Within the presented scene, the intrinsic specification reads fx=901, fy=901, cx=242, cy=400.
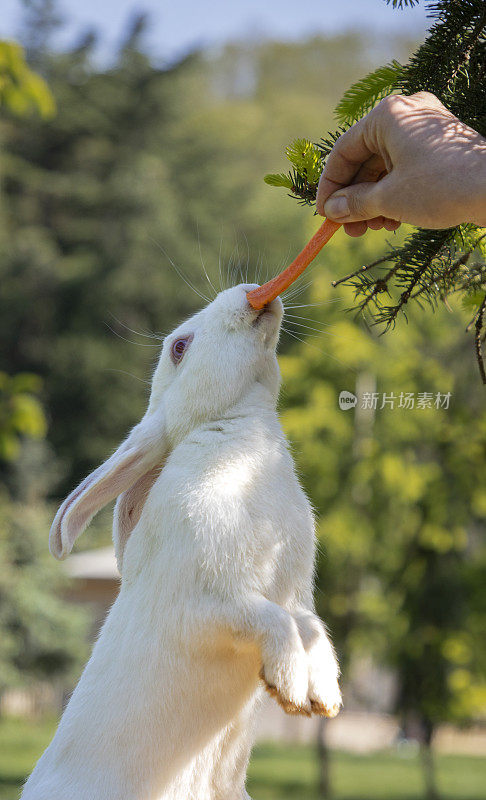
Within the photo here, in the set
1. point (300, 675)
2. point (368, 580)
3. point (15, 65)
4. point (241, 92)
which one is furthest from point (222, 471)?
point (241, 92)

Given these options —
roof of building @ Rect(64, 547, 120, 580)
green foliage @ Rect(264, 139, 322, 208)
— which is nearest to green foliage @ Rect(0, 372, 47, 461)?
green foliage @ Rect(264, 139, 322, 208)

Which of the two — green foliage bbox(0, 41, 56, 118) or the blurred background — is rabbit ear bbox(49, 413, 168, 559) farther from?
green foliage bbox(0, 41, 56, 118)

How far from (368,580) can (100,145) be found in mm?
20249

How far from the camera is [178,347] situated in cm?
241

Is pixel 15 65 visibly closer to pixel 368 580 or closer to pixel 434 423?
pixel 434 423

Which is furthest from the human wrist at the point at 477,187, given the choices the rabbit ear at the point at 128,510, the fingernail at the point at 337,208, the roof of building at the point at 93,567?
the roof of building at the point at 93,567

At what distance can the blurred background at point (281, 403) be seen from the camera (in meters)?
12.3

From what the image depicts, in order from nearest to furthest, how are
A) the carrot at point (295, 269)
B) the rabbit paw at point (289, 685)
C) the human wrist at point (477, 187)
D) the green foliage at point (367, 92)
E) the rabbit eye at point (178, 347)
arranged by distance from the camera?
the human wrist at point (477, 187) → the rabbit paw at point (289, 685) → the carrot at point (295, 269) → the green foliage at point (367, 92) → the rabbit eye at point (178, 347)

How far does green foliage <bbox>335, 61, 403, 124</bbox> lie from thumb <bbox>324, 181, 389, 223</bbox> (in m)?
0.48

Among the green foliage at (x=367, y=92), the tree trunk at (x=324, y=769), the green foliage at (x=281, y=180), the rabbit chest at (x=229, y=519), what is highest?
the green foliage at (x=367, y=92)

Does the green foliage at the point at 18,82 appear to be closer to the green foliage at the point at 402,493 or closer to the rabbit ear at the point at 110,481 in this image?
the rabbit ear at the point at 110,481

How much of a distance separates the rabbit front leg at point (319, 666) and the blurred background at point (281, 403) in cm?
79

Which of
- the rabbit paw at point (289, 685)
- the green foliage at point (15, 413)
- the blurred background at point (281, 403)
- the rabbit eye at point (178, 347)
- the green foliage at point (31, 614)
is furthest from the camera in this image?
the green foliage at point (31, 614)

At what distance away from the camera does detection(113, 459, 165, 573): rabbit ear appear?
238 cm
